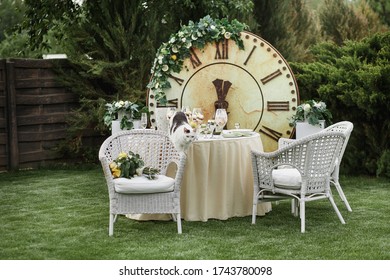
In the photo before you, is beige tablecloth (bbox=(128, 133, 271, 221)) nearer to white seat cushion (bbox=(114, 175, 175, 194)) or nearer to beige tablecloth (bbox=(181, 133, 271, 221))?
beige tablecloth (bbox=(181, 133, 271, 221))

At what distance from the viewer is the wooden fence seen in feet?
33.1

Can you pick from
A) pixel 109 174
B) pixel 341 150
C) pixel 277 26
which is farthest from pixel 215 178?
pixel 277 26

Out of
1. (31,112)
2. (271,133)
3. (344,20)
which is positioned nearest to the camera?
(271,133)

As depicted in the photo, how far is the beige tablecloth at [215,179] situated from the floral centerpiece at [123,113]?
1.19 meters

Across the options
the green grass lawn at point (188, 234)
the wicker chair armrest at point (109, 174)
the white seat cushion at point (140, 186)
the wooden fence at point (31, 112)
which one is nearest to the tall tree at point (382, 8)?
the wooden fence at point (31, 112)

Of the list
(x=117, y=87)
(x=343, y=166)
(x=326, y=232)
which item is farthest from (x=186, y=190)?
(x=117, y=87)

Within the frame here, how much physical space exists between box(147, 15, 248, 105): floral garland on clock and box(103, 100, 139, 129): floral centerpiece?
38 centimetres

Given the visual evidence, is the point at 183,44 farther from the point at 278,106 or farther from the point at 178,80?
the point at 278,106

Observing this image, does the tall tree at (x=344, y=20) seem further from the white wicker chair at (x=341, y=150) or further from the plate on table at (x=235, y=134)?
the plate on table at (x=235, y=134)

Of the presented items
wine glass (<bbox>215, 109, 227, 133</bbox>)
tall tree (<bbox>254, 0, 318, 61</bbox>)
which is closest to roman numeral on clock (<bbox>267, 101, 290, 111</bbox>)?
wine glass (<bbox>215, 109, 227, 133</bbox>)

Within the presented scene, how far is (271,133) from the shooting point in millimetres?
8070

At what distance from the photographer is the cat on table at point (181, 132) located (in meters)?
6.31

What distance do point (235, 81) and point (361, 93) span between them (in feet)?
5.78

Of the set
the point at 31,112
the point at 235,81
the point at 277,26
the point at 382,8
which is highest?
the point at 382,8
